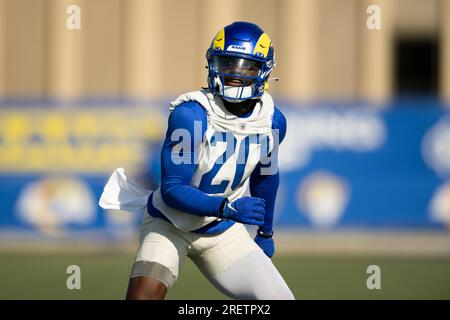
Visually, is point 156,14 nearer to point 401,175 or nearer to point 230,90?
point 401,175

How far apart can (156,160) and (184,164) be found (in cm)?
814

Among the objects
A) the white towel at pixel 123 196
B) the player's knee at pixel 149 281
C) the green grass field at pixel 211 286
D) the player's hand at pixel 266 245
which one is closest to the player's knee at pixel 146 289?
the player's knee at pixel 149 281

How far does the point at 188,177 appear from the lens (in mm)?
5031

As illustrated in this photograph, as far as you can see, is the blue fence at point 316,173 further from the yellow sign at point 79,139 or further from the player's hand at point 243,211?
the player's hand at point 243,211

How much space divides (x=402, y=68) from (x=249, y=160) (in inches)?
698

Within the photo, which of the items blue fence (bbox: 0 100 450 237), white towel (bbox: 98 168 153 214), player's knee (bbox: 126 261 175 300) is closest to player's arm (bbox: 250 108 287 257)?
white towel (bbox: 98 168 153 214)

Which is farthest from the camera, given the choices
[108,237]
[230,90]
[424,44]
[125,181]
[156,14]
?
[424,44]

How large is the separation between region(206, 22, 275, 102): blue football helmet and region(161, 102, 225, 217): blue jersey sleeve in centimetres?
25

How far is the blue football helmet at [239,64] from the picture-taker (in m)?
5.21

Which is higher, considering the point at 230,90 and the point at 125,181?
the point at 230,90

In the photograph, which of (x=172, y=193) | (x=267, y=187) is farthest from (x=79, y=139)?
(x=172, y=193)

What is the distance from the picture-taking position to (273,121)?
17.9 ft

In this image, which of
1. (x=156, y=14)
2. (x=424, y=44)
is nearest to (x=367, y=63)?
(x=424, y=44)

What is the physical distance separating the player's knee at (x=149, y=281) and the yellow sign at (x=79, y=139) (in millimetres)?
8272
